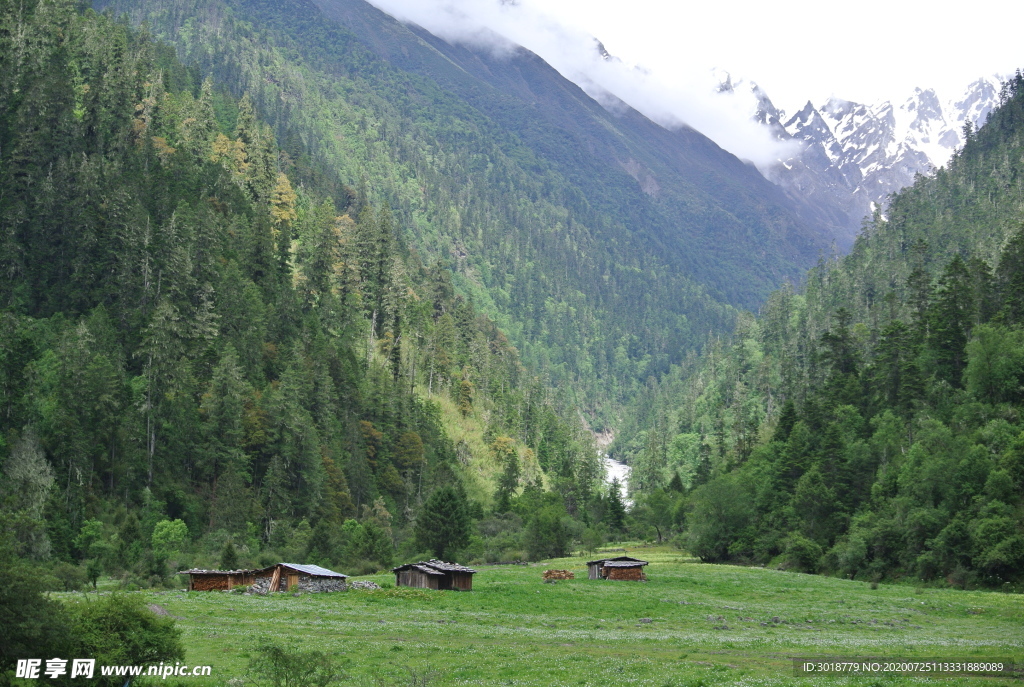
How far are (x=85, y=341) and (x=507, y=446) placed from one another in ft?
305

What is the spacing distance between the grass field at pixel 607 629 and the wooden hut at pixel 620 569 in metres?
2.97

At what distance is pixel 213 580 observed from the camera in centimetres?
7725

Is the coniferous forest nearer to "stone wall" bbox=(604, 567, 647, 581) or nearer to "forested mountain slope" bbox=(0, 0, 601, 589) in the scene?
"forested mountain slope" bbox=(0, 0, 601, 589)

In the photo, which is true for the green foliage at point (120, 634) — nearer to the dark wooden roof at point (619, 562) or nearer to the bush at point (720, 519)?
the dark wooden roof at point (619, 562)

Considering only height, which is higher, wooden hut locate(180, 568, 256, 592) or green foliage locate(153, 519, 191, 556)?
green foliage locate(153, 519, 191, 556)

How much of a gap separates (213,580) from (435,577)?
1892 cm

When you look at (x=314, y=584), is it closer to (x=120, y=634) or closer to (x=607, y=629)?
(x=607, y=629)

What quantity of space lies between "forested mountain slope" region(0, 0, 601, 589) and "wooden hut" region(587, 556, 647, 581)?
21.6 meters

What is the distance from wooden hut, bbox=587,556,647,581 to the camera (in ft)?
316

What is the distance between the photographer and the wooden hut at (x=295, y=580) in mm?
78188

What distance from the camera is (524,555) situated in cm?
12481

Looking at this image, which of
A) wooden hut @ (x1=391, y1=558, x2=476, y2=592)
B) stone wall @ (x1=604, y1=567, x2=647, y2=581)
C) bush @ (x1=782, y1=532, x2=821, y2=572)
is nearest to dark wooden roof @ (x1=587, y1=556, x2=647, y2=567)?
stone wall @ (x1=604, y1=567, x2=647, y2=581)

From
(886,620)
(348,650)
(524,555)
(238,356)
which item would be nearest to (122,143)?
(238,356)

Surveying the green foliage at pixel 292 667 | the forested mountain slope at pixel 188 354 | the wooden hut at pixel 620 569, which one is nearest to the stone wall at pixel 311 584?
the forested mountain slope at pixel 188 354
